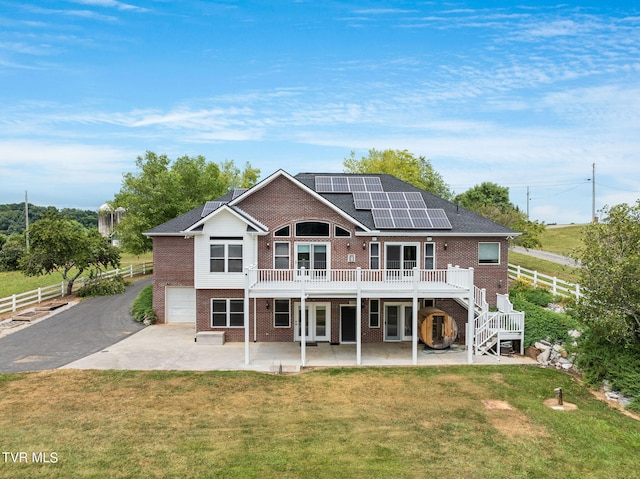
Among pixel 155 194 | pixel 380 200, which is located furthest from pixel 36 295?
pixel 380 200

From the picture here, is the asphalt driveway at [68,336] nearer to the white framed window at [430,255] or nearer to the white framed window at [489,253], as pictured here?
the white framed window at [430,255]

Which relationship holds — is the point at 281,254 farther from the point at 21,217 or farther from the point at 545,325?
the point at 21,217

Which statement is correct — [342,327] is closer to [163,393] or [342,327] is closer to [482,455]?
[163,393]

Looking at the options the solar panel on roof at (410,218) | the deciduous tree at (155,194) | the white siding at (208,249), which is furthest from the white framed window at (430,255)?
the deciduous tree at (155,194)

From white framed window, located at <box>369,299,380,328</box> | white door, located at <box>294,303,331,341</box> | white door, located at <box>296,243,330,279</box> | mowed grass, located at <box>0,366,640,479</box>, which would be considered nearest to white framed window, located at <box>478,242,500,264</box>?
white framed window, located at <box>369,299,380,328</box>

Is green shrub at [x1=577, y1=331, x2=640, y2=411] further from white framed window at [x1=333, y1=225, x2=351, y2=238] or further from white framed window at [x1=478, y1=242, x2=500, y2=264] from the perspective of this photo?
white framed window at [x1=333, y1=225, x2=351, y2=238]
